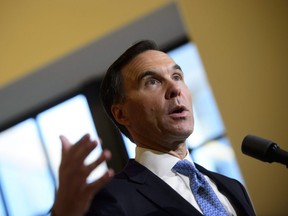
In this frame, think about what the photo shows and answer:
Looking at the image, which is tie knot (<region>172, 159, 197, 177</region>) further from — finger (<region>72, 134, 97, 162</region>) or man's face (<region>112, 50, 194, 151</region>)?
finger (<region>72, 134, 97, 162</region>)

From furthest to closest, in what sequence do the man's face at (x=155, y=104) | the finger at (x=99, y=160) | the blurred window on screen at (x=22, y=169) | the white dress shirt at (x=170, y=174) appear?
the blurred window on screen at (x=22, y=169) < the man's face at (x=155, y=104) < the white dress shirt at (x=170, y=174) < the finger at (x=99, y=160)

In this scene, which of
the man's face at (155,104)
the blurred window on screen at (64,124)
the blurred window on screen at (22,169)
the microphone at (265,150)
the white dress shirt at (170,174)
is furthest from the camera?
the blurred window on screen at (22,169)

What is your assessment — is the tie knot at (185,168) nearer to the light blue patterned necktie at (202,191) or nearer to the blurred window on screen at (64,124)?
the light blue patterned necktie at (202,191)

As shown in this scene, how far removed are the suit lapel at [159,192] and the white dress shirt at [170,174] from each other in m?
0.04

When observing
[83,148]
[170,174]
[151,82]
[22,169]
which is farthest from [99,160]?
[22,169]

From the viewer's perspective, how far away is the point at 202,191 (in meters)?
1.33

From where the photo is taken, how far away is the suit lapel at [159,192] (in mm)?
1182

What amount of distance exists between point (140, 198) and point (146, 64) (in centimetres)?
51

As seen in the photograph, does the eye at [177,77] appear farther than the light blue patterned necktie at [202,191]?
Yes

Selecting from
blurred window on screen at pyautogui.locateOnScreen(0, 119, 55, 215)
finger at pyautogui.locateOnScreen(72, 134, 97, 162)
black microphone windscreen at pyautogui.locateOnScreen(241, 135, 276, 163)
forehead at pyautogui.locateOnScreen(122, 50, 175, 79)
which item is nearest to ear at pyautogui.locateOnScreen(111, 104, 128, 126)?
forehead at pyautogui.locateOnScreen(122, 50, 175, 79)

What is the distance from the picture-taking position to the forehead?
60.4 inches

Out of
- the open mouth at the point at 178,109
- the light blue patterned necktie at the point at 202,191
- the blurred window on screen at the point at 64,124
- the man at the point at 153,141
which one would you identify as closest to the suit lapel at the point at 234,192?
the man at the point at 153,141

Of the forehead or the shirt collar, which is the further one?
the forehead

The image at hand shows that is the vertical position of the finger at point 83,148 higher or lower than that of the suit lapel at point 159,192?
higher
